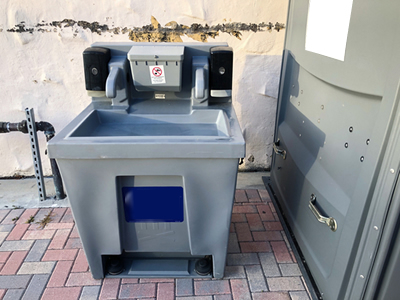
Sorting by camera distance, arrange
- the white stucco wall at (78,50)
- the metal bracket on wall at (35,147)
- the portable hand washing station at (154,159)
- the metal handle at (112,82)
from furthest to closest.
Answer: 1. the white stucco wall at (78,50)
2. the metal bracket on wall at (35,147)
3. the metal handle at (112,82)
4. the portable hand washing station at (154,159)

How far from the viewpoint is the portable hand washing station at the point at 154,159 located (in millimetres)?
1646

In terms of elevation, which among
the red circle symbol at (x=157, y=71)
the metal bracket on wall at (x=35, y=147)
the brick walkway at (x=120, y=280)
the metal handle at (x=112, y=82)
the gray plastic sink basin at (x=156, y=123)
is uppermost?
the red circle symbol at (x=157, y=71)

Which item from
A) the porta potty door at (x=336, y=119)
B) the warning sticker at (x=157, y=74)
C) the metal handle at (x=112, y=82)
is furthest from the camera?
the warning sticker at (x=157, y=74)

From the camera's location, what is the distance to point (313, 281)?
6.88 feet

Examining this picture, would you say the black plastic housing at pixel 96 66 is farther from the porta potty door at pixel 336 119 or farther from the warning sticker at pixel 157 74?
the porta potty door at pixel 336 119

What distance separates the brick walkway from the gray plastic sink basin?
1.00m

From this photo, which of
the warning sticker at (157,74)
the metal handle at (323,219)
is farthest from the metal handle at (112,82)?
the metal handle at (323,219)

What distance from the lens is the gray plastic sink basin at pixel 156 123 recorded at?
2.04m

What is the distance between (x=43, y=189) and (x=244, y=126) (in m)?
2.08

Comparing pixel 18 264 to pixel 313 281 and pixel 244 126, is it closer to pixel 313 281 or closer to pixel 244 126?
pixel 313 281

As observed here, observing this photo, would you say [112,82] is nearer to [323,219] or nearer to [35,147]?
[35,147]

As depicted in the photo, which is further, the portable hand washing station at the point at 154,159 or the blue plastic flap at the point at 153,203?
the blue plastic flap at the point at 153,203

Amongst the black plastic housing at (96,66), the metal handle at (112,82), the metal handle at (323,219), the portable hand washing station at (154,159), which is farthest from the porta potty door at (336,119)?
the black plastic housing at (96,66)

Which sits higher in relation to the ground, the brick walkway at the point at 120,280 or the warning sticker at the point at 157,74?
the warning sticker at the point at 157,74
